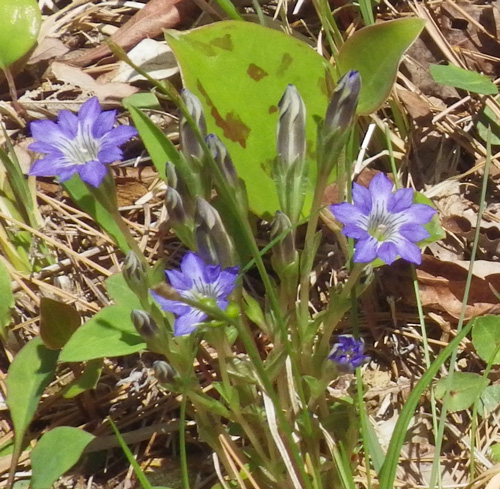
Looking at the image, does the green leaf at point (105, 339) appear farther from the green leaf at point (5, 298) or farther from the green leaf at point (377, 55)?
the green leaf at point (377, 55)

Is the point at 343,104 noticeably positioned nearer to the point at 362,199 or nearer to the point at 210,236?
the point at 362,199

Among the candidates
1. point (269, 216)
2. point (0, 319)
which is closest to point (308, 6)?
point (269, 216)

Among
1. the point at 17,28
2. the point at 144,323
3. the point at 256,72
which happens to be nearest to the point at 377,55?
the point at 256,72

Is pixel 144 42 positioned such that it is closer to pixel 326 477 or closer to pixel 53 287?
pixel 53 287

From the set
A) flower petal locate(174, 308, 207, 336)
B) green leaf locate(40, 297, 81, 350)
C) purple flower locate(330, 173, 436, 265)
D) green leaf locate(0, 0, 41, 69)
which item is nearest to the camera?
flower petal locate(174, 308, 207, 336)

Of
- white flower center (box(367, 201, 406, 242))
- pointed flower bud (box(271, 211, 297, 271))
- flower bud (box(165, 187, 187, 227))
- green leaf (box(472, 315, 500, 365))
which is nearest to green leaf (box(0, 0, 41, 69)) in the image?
flower bud (box(165, 187, 187, 227))

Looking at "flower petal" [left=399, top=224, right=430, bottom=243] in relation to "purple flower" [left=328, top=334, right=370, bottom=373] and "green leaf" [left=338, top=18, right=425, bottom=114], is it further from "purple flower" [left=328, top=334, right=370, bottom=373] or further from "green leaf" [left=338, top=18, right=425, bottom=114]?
"green leaf" [left=338, top=18, right=425, bottom=114]
